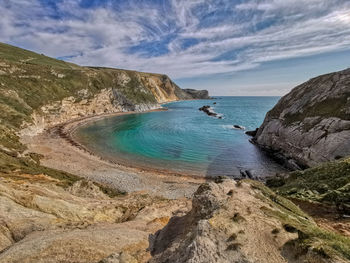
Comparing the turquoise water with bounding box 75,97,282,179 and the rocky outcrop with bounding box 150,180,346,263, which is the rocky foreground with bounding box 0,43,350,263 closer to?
the rocky outcrop with bounding box 150,180,346,263

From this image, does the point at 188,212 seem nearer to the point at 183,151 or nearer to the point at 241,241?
the point at 241,241

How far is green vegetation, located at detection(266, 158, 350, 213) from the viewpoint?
14.5m

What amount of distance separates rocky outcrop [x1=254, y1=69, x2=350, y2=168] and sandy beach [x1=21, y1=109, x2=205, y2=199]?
22.1m

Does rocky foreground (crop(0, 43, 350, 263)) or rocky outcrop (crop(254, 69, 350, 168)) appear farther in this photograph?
rocky outcrop (crop(254, 69, 350, 168))

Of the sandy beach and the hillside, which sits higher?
the hillside

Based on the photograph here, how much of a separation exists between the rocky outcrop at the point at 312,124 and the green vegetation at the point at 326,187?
13218mm

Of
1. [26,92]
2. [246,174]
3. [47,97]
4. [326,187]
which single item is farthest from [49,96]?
[326,187]

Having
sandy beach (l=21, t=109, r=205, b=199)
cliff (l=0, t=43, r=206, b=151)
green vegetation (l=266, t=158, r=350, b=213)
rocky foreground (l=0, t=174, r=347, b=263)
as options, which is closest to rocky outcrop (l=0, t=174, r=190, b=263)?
rocky foreground (l=0, t=174, r=347, b=263)

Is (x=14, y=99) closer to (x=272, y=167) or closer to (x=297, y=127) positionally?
(x=272, y=167)

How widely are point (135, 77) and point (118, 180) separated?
122645mm

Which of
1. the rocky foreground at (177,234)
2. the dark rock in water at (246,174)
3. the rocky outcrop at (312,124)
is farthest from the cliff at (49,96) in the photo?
the rocky outcrop at (312,124)

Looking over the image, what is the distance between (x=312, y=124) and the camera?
3744 cm

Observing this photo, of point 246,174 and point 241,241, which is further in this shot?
point 246,174

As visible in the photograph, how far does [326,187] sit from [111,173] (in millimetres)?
28770
